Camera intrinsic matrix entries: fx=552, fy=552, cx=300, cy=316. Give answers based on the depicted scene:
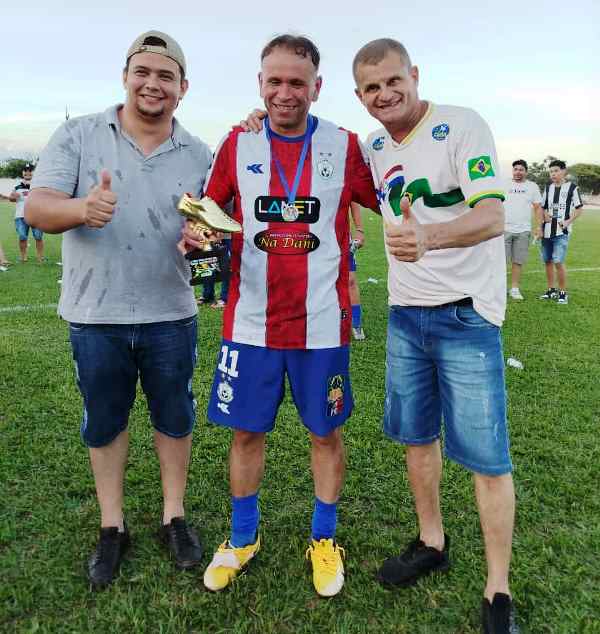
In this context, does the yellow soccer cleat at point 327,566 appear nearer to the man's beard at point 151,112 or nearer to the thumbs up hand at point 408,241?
the thumbs up hand at point 408,241

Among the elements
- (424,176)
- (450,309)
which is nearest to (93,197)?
(424,176)

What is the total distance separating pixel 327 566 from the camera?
8.86 feet

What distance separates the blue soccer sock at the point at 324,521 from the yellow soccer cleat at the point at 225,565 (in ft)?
1.14

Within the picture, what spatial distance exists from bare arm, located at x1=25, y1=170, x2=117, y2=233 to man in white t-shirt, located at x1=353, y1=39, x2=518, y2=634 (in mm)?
1144

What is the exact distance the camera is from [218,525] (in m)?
3.16

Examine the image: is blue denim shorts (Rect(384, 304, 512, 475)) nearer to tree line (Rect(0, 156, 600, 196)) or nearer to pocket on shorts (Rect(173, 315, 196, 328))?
pocket on shorts (Rect(173, 315, 196, 328))

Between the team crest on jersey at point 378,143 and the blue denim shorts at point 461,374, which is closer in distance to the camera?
the blue denim shorts at point 461,374

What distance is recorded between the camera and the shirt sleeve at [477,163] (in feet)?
7.02

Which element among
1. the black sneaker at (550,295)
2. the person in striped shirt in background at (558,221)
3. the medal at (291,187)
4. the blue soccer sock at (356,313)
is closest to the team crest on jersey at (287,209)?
the medal at (291,187)

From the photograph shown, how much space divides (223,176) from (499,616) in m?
2.30

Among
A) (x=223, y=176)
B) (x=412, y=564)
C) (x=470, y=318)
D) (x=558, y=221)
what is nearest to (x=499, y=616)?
(x=412, y=564)

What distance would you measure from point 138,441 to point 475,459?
261cm

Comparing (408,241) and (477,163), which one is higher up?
(477,163)

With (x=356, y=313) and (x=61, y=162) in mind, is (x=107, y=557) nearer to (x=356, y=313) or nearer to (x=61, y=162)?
(x=61, y=162)
